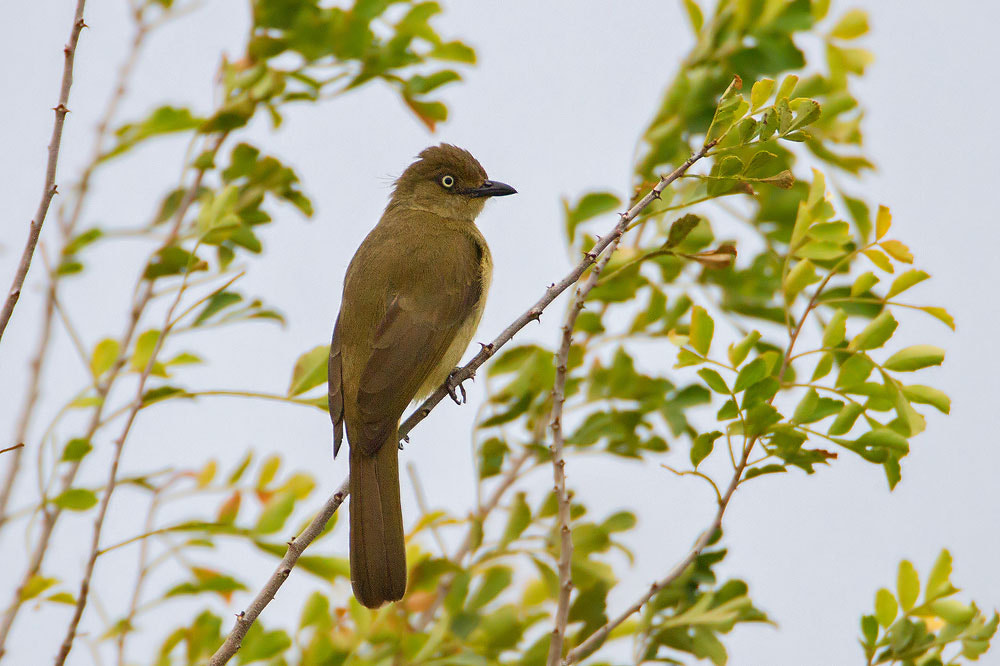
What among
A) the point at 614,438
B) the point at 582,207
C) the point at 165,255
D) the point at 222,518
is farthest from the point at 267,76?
the point at 614,438

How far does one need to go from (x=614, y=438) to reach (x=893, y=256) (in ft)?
3.61

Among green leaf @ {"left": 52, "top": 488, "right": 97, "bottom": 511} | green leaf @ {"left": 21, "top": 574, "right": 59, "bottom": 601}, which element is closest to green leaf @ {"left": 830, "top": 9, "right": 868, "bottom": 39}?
green leaf @ {"left": 52, "top": 488, "right": 97, "bottom": 511}

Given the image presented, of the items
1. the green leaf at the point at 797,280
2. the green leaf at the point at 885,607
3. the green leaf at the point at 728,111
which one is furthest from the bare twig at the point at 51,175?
the green leaf at the point at 885,607

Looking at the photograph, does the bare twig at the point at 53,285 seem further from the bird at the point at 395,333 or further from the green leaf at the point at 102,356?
the bird at the point at 395,333

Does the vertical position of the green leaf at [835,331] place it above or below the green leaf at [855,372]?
above

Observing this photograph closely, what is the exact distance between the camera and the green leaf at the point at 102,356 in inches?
122

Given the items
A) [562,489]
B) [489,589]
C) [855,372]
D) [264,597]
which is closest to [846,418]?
[855,372]

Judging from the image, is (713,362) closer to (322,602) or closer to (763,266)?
(763,266)

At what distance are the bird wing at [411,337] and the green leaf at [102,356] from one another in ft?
2.79

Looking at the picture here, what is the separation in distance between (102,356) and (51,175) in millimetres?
1072

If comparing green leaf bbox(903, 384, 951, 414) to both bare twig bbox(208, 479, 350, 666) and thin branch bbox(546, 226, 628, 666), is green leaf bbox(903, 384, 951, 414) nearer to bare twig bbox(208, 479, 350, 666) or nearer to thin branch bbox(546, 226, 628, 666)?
thin branch bbox(546, 226, 628, 666)

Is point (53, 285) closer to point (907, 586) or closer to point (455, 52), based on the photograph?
point (455, 52)

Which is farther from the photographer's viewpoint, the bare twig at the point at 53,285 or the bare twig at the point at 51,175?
the bare twig at the point at 53,285

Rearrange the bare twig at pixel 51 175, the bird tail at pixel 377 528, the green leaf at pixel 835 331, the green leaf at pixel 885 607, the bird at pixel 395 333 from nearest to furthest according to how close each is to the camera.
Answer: the bare twig at pixel 51 175 < the green leaf at pixel 835 331 < the green leaf at pixel 885 607 < the bird tail at pixel 377 528 < the bird at pixel 395 333
